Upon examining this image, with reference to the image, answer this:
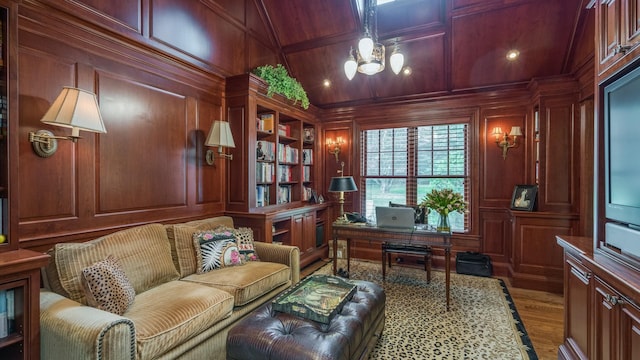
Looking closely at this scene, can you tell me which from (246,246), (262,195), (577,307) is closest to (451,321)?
(577,307)

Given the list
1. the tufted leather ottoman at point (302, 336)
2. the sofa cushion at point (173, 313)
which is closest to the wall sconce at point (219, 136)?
the sofa cushion at point (173, 313)

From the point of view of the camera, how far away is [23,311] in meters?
1.52

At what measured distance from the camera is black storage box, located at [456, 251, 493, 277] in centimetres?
408

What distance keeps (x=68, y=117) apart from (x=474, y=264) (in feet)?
15.6

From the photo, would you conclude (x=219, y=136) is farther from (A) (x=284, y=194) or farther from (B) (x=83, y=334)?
(B) (x=83, y=334)

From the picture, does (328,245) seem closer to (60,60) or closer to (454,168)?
(454,168)

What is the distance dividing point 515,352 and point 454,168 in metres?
2.79

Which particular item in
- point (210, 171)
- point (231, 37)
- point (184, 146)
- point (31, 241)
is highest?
point (231, 37)

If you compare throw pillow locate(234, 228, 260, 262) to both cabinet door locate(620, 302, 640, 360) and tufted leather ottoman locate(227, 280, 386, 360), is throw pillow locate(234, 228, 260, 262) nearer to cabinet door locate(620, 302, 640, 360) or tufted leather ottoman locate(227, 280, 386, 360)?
tufted leather ottoman locate(227, 280, 386, 360)

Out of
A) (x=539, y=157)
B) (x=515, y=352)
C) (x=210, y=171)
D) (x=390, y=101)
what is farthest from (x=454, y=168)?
(x=210, y=171)

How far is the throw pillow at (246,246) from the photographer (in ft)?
9.55

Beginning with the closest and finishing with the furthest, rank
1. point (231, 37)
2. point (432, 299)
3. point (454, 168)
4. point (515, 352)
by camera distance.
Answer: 1. point (515, 352)
2. point (432, 299)
3. point (231, 37)
4. point (454, 168)

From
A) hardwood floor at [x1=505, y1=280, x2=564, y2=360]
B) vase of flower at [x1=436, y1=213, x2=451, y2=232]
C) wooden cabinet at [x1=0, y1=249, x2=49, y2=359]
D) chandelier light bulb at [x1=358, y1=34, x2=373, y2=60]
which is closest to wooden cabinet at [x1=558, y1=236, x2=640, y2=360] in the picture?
hardwood floor at [x1=505, y1=280, x2=564, y2=360]

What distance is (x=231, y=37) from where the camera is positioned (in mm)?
3629
